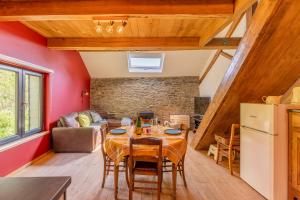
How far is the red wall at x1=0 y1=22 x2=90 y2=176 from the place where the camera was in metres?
3.15

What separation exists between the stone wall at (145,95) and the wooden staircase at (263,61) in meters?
4.12

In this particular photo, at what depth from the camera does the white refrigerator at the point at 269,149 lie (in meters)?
2.36

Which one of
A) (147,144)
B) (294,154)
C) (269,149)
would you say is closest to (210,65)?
(269,149)

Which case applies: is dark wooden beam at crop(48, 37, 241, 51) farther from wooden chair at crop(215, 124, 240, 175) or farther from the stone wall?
the stone wall

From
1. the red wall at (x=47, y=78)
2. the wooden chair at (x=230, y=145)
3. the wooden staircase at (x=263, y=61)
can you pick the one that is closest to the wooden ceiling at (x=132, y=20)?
the red wall at (x=47, y=78)

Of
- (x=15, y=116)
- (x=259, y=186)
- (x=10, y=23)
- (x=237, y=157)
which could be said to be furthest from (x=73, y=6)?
(x=237, y=157)

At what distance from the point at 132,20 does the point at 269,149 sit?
282cm

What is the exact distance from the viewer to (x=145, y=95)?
7.95 metres

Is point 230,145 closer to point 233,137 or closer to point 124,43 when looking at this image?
point 233,137

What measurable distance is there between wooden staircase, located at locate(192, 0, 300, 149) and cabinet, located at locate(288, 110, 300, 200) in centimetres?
70

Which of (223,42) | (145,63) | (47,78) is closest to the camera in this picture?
(47,78)

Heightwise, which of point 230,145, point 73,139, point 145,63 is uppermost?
point 145,63

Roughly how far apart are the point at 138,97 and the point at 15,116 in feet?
16.1

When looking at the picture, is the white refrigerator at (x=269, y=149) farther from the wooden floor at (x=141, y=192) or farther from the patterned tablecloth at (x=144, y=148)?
the patterned tablecloth at (x=144, y=148)
